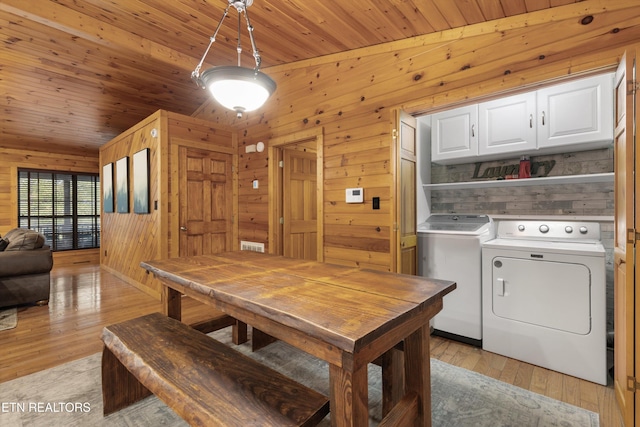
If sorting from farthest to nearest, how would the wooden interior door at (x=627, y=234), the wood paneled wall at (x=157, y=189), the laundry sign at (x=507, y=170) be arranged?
the wood paneled wall at (x=157, y=189), the laundry sign at (x=507, y=170), the wooden interior door at (x=627, y=234)

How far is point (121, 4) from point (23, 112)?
3.40 metres

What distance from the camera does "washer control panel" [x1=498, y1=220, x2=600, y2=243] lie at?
8.20 feet

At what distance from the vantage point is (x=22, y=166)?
19.2 feet

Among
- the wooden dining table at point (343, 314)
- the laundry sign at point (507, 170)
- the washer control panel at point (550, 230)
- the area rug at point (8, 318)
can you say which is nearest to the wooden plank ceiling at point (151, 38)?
the laundry sign at point (507, 170)

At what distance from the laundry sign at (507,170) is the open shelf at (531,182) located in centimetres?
11

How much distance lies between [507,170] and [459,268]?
1153mm

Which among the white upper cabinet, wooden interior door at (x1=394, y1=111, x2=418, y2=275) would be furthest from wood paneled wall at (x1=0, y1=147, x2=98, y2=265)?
the white upper cabinet

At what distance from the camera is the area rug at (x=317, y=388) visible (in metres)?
1.65

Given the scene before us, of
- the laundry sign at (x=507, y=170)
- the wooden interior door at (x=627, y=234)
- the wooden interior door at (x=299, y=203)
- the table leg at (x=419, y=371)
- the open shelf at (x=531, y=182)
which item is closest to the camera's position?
the table leg at (x=419, y=371)

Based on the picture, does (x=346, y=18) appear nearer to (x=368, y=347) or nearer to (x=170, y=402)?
(x=368, y=347)

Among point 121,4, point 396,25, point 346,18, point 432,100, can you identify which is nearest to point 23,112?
point 121,4

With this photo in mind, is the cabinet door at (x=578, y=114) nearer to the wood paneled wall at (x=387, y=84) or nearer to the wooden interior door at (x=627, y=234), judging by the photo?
the wood paneled wall at (x=387, y=84)

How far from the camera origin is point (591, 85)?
229 centimetres

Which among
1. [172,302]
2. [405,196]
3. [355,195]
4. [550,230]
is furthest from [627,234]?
[172,302]
